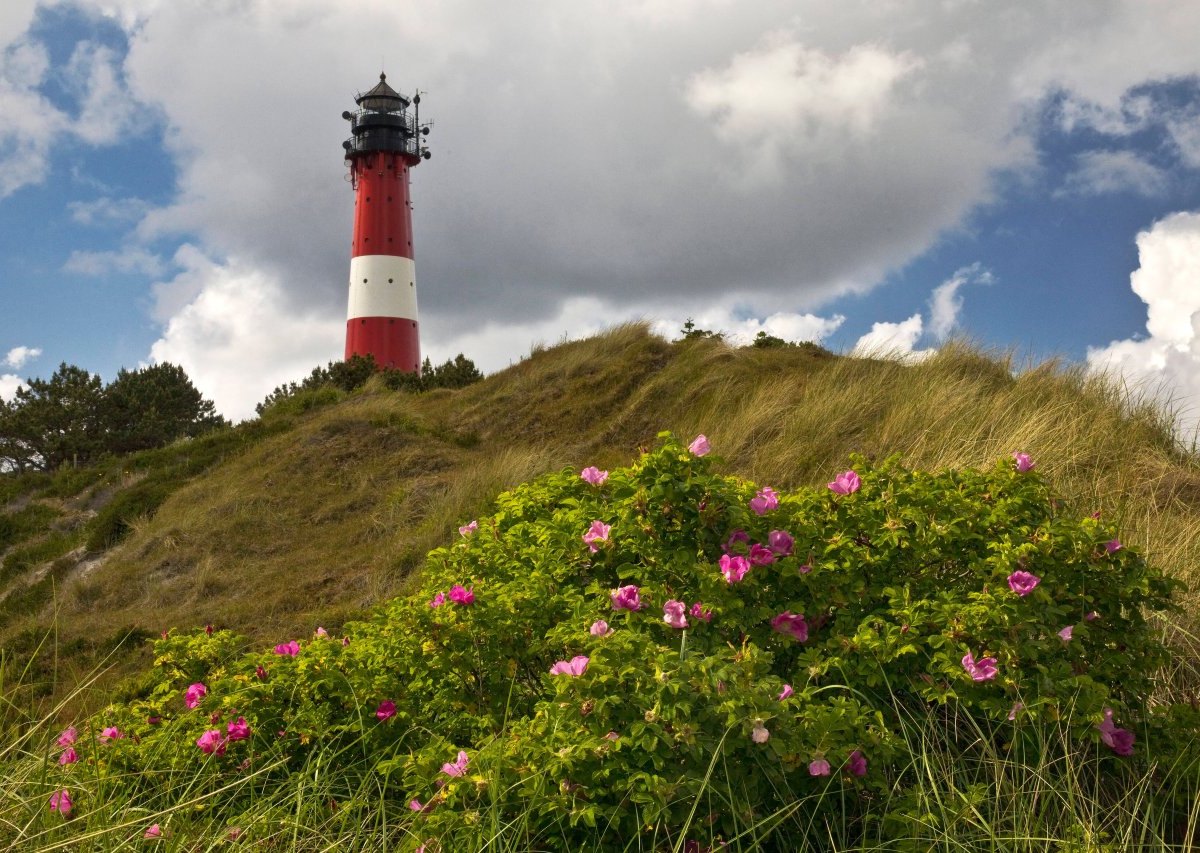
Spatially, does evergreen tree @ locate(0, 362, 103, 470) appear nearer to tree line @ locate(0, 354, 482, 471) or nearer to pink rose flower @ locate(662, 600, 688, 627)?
tree line @ locate(0, 354, 482, 471)

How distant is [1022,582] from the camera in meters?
3.73

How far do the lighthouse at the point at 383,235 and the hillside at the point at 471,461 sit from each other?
8.27 m

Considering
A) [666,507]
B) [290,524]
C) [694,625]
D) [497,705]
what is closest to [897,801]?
[694,625]

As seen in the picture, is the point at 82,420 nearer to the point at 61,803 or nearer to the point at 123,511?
the point at 123,511

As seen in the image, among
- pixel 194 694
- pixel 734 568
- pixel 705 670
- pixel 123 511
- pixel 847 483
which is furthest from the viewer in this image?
pixel 123 511

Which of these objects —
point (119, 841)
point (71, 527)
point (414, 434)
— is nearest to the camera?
point (119, 841)

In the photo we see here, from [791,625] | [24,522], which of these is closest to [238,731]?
[791,625]

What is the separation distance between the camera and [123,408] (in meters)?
30.9

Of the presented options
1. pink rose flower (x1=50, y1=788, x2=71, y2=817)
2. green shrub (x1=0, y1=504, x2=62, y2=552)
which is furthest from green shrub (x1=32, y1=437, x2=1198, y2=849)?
green shrub (x1=0, y1=504, x2=62, y2=552)

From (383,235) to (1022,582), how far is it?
29.3 meters

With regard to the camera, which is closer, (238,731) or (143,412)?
(238,731)

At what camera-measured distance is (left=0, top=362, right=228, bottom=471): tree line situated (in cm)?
2966

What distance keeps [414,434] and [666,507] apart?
46.5 ft

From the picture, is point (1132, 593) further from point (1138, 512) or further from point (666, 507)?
point (1138, 512)
